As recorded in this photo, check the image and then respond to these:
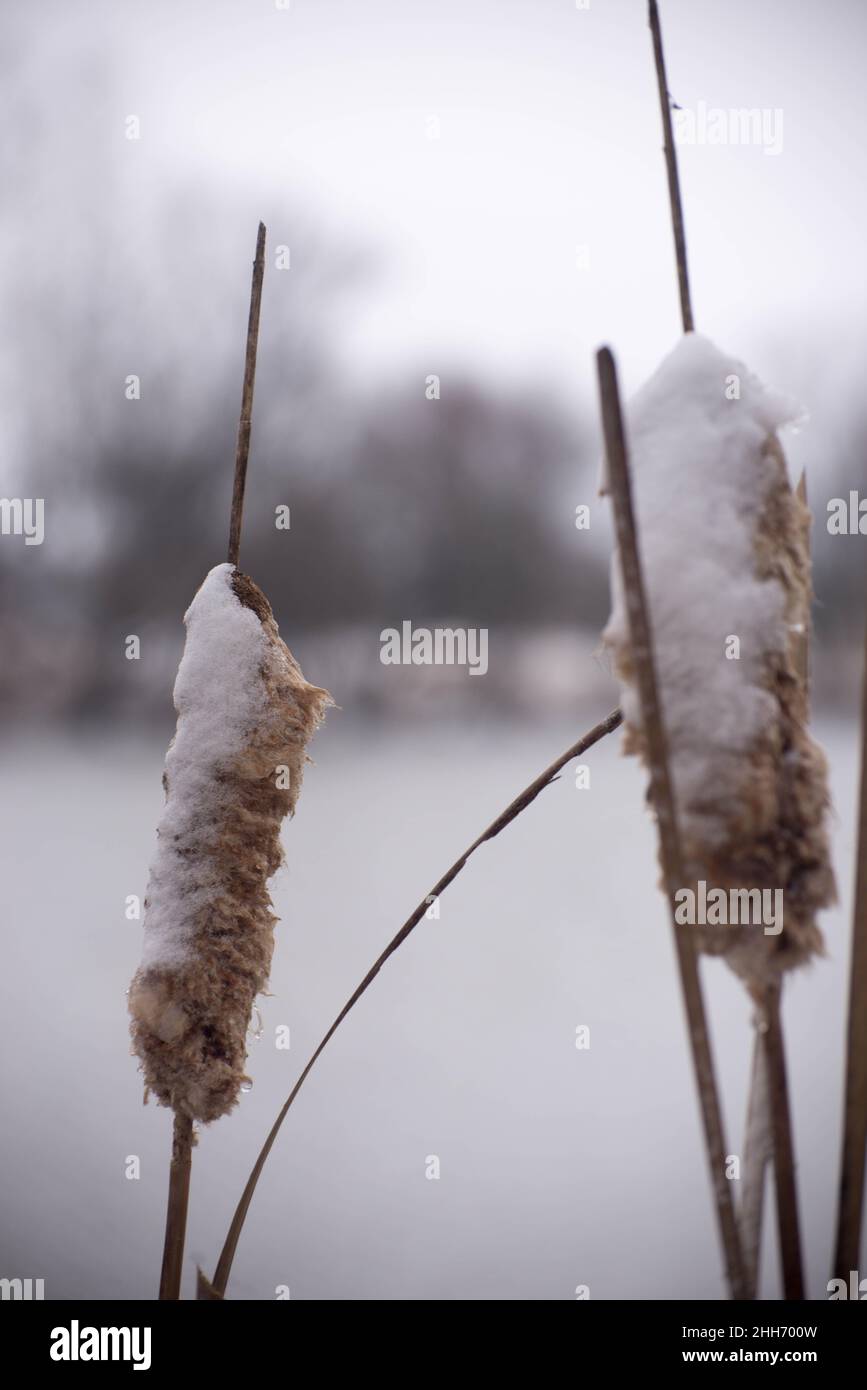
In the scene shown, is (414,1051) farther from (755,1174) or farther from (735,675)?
(735,675)

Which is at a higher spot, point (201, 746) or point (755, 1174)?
point (201, 746)

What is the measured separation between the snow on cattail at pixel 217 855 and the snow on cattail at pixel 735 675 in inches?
8.5

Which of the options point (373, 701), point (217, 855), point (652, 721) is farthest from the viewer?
point (373, 701)

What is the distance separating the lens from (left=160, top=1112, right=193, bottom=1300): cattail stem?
1.73 ft

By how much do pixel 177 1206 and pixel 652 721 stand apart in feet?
1.29

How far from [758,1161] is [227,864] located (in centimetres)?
29

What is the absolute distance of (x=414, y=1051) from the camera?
3.89 feet

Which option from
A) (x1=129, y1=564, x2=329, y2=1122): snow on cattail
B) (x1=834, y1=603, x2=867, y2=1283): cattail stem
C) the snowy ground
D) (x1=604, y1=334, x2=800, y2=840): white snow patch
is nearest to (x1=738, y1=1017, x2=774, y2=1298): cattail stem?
(x1=834, y1=603, x2=867, y2=1283): cattail stem

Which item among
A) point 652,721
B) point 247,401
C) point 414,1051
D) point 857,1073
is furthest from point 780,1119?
point 414,1051

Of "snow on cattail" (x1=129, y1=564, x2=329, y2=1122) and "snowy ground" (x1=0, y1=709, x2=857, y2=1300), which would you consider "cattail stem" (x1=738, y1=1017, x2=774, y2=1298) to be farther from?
"snowy ground" (x1=0, y1=709, x2=857, y2=1300)

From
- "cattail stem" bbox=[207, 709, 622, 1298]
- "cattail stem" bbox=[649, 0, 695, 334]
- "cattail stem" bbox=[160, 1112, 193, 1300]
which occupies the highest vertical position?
"cattail stem" bbox=[649, 0, 695, 334]

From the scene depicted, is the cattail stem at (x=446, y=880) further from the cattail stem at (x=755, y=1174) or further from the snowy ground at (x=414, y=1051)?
the snowy ground at (x=414, y=1051)

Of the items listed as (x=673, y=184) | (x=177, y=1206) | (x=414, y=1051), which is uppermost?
(x=673, y=184)
